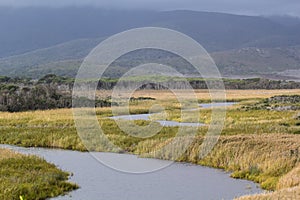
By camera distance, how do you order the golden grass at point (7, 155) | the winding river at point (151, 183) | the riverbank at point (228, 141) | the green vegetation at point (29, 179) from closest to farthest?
the green vegetation at point (29, 179)
the winding river at point (151, 183)
the riverbank at point (228, 141)
the golden grass at point (7, 155)

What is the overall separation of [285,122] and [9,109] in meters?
37.0

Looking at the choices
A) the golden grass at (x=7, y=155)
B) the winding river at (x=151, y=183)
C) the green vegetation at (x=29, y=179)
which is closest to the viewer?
the green vegetation at (x=29, y=179)

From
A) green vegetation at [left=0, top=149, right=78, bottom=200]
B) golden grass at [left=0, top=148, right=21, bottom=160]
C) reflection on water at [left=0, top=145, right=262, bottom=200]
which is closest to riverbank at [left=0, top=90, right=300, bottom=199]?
reflection on water at [left=0, top=145, right=262, bottom=200]

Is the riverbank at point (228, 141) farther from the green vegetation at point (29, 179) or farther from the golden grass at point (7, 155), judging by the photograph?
the green vegetation at point (29, 179)

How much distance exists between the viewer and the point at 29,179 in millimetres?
24906

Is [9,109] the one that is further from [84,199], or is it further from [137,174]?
[84,199]

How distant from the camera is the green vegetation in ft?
74.2

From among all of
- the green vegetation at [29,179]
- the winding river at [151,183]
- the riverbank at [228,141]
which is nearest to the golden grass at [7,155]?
the green vegetation at [29,179]

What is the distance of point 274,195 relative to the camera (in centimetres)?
1977

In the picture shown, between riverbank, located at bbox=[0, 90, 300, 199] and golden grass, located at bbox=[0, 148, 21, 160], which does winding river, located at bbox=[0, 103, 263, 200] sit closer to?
riverbank, located at bbox=[0, 90, 300, 199]

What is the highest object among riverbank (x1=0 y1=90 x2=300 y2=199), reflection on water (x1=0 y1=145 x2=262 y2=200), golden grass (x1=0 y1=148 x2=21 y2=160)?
riverbank (x1=0 y1=90 x2=300 y2=199)

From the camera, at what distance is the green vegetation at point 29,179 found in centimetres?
2262

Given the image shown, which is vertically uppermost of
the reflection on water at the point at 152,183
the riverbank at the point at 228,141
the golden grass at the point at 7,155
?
the riverbank at the point at 228,141

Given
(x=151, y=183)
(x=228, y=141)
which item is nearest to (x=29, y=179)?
(x=151, y=183)
